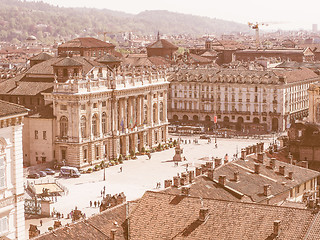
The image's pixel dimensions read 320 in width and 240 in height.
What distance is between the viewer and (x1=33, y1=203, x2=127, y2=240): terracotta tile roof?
161ft

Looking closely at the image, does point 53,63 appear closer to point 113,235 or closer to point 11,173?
point 113,235

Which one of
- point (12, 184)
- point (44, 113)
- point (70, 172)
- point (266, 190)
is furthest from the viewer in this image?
point (44, 113)

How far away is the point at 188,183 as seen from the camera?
65688mm

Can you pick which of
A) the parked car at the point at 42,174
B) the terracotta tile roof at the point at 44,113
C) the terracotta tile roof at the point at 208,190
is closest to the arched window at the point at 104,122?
the terracotta tile roof at the point at 44,113

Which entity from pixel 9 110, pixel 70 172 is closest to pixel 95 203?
pixel 70 172

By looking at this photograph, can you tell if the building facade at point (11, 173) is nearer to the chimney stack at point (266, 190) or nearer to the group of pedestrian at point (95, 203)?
the chimney stack at point (266, 190)

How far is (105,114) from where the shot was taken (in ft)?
417

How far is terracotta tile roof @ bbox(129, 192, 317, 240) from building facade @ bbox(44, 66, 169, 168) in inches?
2579

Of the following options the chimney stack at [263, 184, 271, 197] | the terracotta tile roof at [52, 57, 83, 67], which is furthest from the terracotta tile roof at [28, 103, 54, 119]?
the chimney stack at [263, 184, 271, 197]

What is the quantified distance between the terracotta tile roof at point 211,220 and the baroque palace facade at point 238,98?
114 meters

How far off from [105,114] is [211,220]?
7755cm

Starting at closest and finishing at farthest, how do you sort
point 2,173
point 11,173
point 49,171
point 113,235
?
point 2,173, point 11,173, point 113,235, point 49,171

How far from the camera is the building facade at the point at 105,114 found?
119 m

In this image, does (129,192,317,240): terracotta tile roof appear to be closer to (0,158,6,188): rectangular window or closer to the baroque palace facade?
(0,158,6,188): rectangular window
